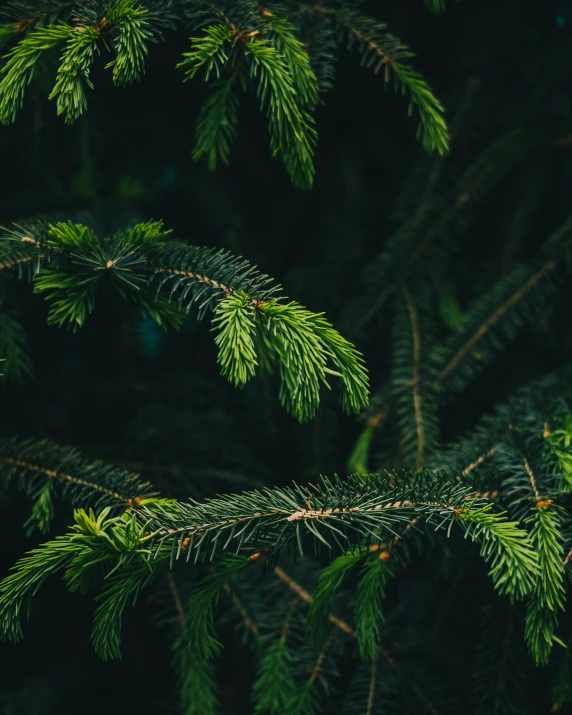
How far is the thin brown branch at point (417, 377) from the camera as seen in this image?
3.63 feet

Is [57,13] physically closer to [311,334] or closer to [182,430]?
[311,334]

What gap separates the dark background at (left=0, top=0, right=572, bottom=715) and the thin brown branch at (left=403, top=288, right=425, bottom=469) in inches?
4.1

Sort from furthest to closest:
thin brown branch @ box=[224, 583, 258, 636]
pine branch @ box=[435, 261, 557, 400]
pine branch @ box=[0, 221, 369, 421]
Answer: pine branch @ box=[435, 261, 557, 400], thin brown branch @ box=[224, 583, 258, 636], pine branch @ box=[0, 221, 369, 421]

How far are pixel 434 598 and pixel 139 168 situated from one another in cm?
92

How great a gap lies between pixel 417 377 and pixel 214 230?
1.62ft

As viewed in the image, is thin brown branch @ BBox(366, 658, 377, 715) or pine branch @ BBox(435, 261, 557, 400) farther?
pine branch @ BBox(435, 261, 557, 400)

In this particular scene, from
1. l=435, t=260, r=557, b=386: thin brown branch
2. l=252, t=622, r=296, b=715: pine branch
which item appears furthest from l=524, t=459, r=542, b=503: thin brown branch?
l=252, t=622, r=296, b=715: pine branch

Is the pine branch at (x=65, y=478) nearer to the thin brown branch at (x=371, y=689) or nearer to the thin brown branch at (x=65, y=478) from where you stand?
the thin brown branch at (x=65, y=478)

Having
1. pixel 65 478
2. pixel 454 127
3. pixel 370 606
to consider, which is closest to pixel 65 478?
pixel 65 478

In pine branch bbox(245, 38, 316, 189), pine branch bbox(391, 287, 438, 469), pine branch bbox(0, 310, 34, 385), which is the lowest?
pine branch bbox(0, 310, 34, 385)

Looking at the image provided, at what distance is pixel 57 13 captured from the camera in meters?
0.94

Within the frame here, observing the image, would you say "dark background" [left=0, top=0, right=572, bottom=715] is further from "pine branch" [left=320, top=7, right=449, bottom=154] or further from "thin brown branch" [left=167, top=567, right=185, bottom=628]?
"pine branch" [left=320, top=7, right=449, bottom=154]

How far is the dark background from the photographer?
1.23 meters

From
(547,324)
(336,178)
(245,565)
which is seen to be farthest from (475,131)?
(245,565)
